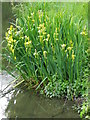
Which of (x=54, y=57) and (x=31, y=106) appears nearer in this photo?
(x=31, y=106)

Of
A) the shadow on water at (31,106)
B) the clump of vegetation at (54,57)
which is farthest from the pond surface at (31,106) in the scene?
the clump of vegetation at (54,57)

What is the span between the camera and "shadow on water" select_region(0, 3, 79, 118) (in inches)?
96.8

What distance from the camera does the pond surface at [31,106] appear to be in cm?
246

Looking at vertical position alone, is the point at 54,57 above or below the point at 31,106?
above

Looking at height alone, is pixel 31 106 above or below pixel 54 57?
below

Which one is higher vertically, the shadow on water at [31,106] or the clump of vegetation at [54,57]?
the clump of vegetation at [54,57]

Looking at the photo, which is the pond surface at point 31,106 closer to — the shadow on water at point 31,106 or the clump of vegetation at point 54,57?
the shadow on water at point 31,106

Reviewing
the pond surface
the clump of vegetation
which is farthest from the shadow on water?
the clump of vegetation

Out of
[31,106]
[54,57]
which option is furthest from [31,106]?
[54,57]

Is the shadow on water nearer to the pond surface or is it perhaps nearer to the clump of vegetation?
the pond surface

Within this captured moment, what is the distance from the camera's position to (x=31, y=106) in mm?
2613

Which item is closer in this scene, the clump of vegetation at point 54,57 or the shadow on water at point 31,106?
the shadow on water at point 31,106

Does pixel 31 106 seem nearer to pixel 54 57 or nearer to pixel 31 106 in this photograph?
pixel 31 106

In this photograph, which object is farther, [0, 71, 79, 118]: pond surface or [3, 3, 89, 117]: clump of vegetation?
[3, 3, 89, 117]: clump of vegetation
